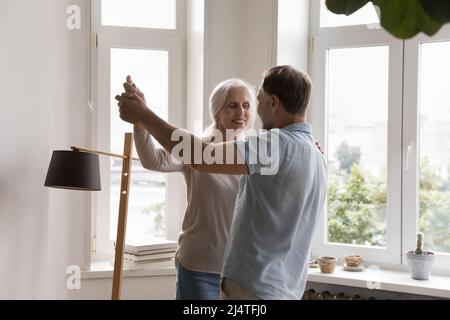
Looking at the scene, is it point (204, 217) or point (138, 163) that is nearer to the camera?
point (204, 217)

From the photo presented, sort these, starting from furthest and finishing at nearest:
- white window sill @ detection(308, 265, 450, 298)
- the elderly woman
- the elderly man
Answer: white window sill @ detection(308, 265, 450, 298), the elderly woman, the elderly man

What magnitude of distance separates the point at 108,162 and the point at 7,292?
121 cm

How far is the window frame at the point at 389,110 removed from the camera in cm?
311

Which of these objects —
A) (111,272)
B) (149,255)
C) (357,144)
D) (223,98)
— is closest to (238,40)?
(357,144)

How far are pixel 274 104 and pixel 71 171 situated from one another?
0.99 m

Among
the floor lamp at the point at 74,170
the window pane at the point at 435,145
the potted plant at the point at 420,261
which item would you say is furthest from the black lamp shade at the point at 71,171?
the window pane at the point at 435,145

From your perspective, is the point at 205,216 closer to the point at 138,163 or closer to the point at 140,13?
the point at 138,163

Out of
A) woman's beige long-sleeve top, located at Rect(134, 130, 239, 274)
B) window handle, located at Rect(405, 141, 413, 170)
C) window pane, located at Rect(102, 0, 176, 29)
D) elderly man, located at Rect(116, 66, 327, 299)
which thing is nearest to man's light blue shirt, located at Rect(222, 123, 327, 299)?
elderly man, located at Rect(116, 66, 327, 299)

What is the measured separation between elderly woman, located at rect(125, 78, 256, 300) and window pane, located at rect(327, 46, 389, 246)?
1299 millimetres

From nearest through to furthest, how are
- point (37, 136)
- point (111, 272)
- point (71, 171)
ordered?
point (71, 171)
point (37, 136)
point (111, 272)

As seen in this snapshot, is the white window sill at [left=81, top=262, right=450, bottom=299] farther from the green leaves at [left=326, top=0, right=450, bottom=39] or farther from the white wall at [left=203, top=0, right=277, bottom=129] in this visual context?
the green leaves at [left=326, top=0, right=450, bottom=39]

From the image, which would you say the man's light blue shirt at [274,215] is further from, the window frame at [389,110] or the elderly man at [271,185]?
the window frame at [389,110]

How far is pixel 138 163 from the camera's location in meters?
3.30

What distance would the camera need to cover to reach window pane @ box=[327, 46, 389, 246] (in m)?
3.18
